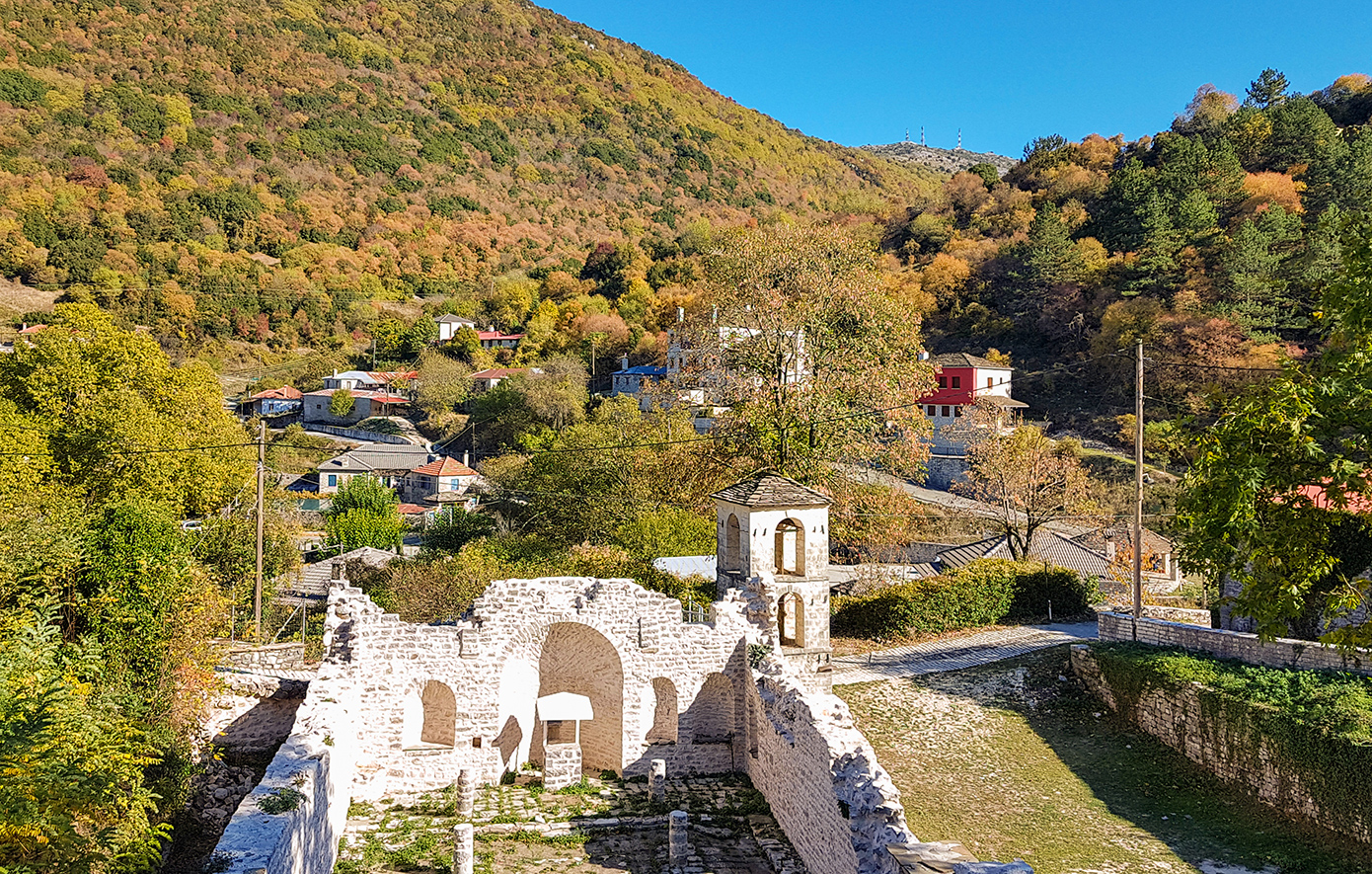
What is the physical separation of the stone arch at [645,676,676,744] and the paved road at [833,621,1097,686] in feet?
13.4

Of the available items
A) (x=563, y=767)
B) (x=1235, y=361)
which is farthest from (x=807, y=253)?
(x=1235, y=361)

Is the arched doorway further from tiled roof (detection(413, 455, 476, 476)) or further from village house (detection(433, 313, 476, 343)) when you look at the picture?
village house (detection(433, 313, 476, 343))

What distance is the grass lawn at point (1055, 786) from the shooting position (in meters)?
11.6

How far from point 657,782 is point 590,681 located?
2.18 metres

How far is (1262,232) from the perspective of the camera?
158 ft

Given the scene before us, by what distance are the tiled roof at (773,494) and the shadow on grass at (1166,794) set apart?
18.1 feet

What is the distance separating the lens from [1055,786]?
13938mm

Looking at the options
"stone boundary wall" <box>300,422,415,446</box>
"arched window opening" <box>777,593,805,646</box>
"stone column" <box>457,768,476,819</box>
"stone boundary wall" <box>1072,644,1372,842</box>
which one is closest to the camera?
"stone boundary wall" <box>1072,644,1372,842</box>

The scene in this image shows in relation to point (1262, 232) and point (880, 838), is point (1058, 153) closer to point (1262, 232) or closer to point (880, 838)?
point (1262, 232)

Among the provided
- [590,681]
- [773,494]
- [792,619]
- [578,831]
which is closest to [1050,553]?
[792,619]

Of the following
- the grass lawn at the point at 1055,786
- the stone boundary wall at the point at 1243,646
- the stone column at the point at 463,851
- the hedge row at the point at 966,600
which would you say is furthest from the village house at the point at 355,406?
the stone column at the point at 463,851

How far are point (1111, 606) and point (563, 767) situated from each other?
54.1 ft

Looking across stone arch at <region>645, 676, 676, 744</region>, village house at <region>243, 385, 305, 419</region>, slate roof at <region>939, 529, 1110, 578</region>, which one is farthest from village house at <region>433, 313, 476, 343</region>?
stone arch at <region>645, 676, 676, 744</region>

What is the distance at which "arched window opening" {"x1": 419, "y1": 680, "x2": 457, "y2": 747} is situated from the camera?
14.4 metres
